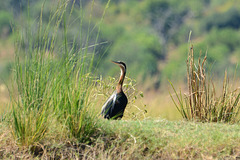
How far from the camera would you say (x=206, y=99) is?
5516mm

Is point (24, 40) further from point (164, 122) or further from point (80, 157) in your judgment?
point (164, 122)

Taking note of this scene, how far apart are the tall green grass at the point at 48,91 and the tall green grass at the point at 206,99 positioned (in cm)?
172

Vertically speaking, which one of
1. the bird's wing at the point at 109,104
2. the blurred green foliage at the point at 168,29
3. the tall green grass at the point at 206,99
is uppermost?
the tall green grass at the point at 206,99

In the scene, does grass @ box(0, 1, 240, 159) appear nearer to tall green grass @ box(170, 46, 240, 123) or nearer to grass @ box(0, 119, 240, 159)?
grass @ box(0, 119, 240, 159)

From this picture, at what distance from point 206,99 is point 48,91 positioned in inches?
89.5

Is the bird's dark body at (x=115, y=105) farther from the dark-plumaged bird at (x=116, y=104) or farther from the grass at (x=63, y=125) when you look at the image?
the grass at (x=63, y=125)

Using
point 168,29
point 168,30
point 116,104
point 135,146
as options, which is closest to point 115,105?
point 116,104

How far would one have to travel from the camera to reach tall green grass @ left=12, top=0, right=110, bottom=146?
4.09m

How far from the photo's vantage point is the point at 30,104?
3.97 m

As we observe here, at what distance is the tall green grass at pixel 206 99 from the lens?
5477 mm

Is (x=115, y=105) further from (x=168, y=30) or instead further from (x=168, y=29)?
(x=168, y=29)

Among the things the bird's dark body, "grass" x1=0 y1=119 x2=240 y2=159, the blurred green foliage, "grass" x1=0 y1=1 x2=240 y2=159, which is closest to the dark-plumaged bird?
the bird's dark body

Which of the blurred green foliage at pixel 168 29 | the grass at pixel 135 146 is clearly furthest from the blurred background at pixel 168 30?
the grass at pixel 135 146

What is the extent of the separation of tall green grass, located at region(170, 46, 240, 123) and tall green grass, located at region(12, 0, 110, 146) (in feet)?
5.63
